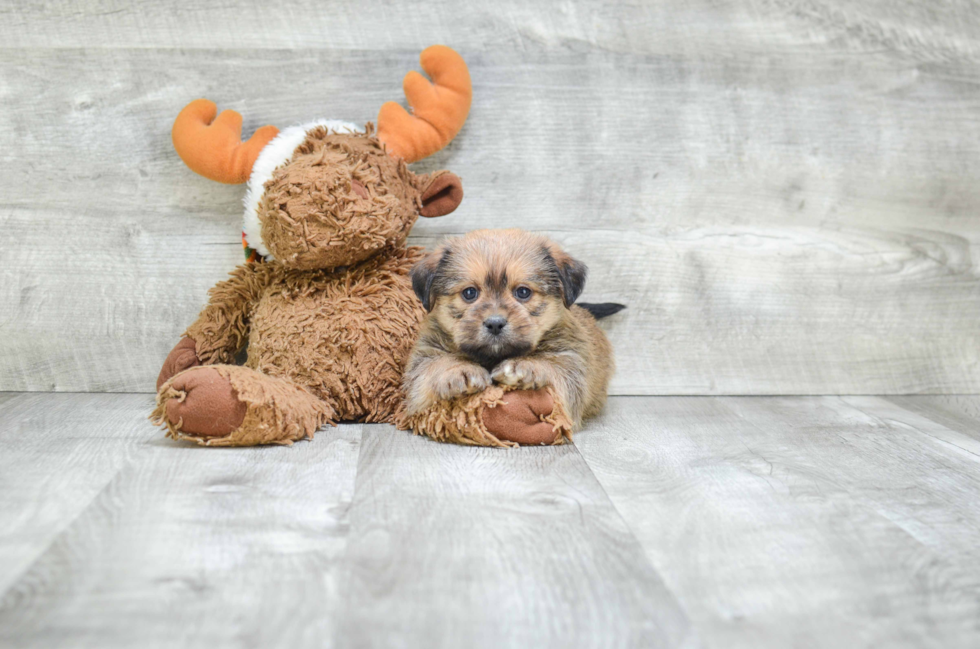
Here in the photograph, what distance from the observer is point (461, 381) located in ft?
6.48

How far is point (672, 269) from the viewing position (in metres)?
2.75

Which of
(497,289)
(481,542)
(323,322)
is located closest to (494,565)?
(481,542)

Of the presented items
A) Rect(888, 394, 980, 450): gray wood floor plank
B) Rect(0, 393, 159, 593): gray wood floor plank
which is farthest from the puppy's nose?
Rect(888, 394, 980, 450): gray wood floor plank

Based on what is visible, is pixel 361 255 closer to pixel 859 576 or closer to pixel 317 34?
pixel 317 34

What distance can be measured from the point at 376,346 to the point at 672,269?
1180mm

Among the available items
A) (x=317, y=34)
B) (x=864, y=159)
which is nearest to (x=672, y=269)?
(x=864, y=159)

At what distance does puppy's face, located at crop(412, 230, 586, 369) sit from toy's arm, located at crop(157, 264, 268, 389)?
Result: 0.65 meters

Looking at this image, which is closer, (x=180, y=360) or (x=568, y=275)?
(x=568, y=275)

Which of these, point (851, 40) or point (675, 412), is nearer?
point (675, 412)

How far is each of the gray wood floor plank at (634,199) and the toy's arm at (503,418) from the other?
0.82 m

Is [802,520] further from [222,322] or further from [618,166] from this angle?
[222,322]

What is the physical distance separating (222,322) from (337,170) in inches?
27.0

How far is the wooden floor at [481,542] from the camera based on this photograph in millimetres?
1097

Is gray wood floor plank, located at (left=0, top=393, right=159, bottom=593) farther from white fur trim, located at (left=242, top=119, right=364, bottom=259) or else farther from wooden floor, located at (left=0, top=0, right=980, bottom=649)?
white fur trim, located at (left=242, top=119, right=364, bottom=259)
